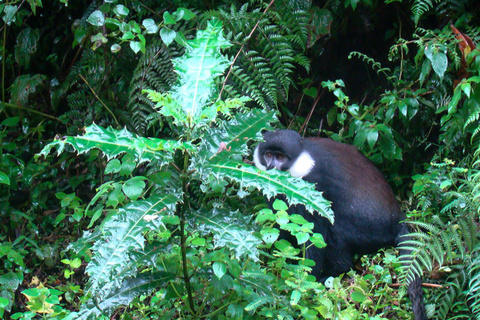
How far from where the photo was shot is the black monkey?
380cm

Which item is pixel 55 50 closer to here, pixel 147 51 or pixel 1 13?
pixel 1 13

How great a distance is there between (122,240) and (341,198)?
218 centimetres

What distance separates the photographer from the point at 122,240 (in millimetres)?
2066

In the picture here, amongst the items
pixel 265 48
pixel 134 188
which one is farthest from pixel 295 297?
pixel 265 48

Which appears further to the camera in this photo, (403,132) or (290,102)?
(290,102)

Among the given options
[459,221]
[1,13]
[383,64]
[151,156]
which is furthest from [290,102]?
[151,156]

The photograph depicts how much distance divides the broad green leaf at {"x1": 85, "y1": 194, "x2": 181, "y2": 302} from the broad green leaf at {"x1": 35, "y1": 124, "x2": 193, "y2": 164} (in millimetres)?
190

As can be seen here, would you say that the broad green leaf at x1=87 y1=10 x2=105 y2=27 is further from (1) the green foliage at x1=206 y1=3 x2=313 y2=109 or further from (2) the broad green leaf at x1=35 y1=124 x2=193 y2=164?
(2) the broad green leaf at x1=35 y1=124 x2=193 y2=164

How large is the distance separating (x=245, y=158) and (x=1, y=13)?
8.05 feet

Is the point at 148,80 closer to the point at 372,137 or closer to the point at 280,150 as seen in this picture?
the point at 280,150

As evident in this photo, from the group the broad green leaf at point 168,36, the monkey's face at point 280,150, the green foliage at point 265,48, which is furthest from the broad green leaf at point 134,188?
the green foliage at point 265,48

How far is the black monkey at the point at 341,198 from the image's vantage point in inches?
150

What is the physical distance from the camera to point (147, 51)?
14.2 ft

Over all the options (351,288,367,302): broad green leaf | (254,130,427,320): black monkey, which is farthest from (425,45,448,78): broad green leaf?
(351,288,367,302): broad green leaf
